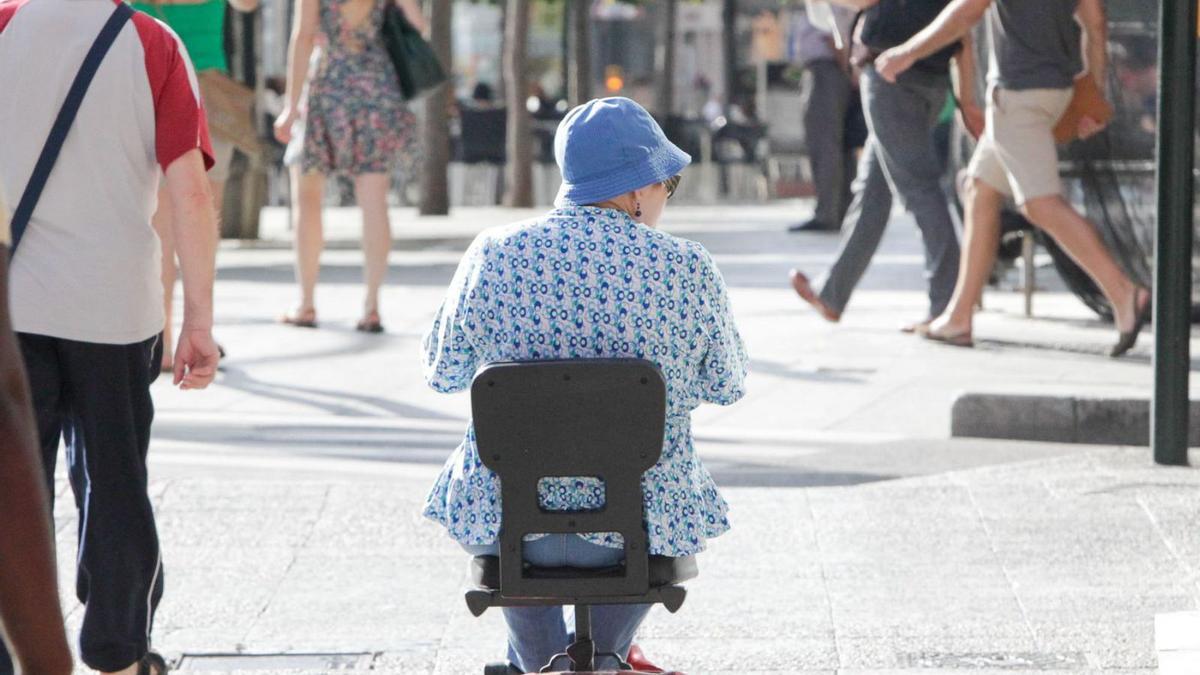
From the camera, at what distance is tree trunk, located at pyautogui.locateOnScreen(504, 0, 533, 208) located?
24250 mm

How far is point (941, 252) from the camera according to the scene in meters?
10.3

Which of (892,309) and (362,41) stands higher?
(362,41)

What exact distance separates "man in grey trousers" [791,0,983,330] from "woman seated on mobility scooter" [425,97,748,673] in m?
6.11

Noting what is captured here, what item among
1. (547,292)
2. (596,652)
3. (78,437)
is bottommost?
(596,652)

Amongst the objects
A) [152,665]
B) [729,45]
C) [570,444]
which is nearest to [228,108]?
[152,665]

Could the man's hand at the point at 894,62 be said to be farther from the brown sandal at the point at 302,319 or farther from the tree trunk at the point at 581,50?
the tree trunk at the point at 581,50

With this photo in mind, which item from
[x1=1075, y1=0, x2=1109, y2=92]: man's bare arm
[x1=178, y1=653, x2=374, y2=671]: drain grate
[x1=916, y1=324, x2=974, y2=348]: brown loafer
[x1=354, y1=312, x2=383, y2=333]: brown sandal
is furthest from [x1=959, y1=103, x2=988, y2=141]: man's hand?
[x1=178, y1=653, x2=374, y2=671]: drain grate

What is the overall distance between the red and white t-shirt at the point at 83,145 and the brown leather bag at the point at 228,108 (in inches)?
200

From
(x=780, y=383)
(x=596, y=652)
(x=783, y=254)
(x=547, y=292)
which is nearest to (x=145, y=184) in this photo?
(x=547, y=292)

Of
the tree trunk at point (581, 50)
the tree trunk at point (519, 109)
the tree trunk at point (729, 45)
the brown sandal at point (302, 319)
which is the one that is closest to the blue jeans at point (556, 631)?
the brown sandal at point (302, 319)

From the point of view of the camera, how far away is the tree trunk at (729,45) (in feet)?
137

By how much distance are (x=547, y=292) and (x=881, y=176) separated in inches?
261

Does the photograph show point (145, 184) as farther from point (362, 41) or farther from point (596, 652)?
point (362, 41)

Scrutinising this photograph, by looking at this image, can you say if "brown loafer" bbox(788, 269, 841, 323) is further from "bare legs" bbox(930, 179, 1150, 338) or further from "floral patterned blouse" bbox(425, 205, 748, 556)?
"floral patterned blouse" bbox(425, 205, 748, 556)
